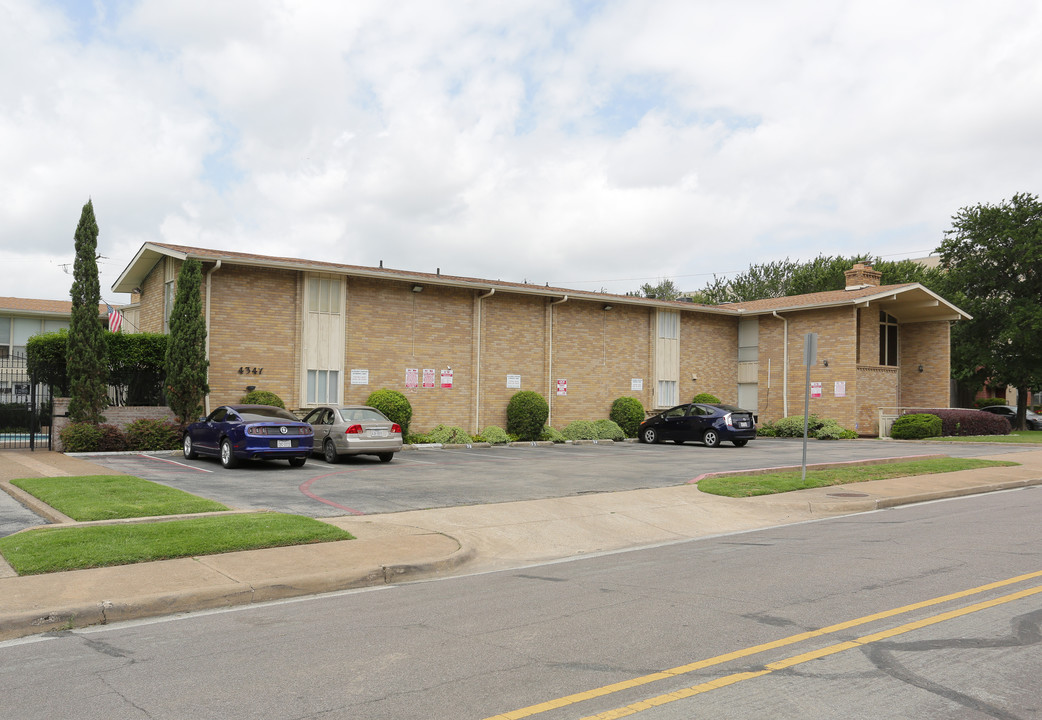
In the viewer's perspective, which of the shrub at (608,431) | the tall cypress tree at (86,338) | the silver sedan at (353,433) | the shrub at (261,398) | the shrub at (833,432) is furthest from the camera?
the shrub at (833,432)

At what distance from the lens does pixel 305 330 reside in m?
24.0

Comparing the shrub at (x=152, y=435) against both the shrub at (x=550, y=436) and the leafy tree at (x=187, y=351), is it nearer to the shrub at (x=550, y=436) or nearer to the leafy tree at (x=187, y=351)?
the leafy tree at (x=187, y=351)

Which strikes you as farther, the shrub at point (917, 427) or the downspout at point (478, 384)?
the shrub at point (917, 427)

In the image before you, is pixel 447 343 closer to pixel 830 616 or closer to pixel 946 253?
pixel 830 616

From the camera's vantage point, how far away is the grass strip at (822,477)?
1459 cm

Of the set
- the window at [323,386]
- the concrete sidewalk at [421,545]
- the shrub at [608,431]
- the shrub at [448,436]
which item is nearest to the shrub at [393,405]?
the window at [323,386]

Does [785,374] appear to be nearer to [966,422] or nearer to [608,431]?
[966,422]

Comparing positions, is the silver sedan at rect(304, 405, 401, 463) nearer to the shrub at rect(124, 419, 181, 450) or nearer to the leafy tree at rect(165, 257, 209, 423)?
the leafy tree at rect(165, 257, 209, 423)

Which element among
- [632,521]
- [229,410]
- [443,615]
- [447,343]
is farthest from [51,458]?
[443,615]

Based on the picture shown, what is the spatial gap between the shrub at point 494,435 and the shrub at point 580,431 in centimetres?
257

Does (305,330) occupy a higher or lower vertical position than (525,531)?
higher

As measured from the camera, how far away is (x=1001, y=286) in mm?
41125

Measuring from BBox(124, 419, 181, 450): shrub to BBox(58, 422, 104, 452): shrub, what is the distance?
739 millimetres

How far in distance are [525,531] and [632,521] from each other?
185cm
